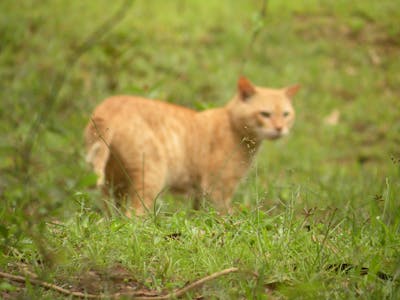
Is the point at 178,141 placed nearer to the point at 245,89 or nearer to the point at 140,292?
the point at 245,89

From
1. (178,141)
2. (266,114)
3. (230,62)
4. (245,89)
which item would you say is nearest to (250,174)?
(178,141)

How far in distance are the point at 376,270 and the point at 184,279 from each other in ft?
2.54

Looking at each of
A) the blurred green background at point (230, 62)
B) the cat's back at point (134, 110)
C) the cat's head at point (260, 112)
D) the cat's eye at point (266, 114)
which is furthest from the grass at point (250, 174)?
the cat's eye at point (266, 114)

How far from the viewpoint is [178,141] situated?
5605 millimetres

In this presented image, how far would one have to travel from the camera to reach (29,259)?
287 cm

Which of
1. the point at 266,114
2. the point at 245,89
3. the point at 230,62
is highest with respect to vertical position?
the point at 245,89

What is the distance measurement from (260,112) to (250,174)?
2.06 m

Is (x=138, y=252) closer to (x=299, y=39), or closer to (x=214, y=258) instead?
(x=214, y=258)

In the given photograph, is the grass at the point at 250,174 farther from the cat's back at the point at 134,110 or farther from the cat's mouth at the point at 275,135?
the cat's mouth at the point at 275,135

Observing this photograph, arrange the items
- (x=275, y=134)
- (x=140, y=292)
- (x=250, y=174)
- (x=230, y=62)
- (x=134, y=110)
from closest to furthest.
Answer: (x=140, y=292) < (x=250, y=174) < (x=134, y=110) < (x=275, y=134) < (x=230, y=62)

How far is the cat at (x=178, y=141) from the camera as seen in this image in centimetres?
503

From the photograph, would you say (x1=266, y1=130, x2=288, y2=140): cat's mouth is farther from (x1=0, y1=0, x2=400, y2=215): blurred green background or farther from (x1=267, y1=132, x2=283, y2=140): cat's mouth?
(x1=0, y1=0, x2=400, y2=215): blurred green background

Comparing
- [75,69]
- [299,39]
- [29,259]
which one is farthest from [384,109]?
[29,259]

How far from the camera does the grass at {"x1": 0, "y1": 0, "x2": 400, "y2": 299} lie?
2.66 m
